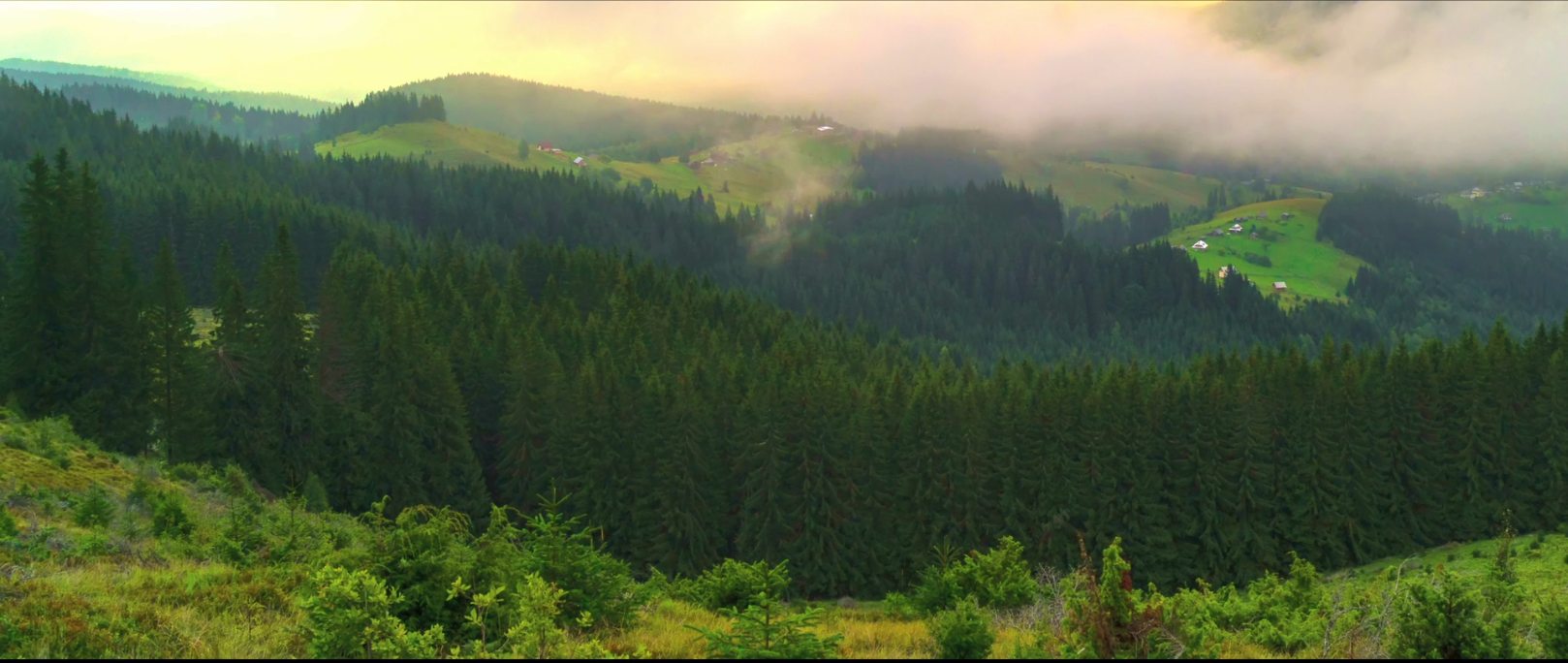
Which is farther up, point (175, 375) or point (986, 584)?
point (986, 584)

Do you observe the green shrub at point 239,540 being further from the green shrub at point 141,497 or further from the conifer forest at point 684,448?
the green shrub at point 141,497

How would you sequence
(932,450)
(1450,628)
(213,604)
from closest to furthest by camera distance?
1. (1450,628)
2. (213,604)
3. (932,450)

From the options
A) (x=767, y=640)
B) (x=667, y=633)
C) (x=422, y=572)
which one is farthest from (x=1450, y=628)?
(x=422, y=572)

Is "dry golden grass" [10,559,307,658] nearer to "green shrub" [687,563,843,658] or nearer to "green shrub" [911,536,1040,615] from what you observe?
"green shrub" [687,563,843,658]

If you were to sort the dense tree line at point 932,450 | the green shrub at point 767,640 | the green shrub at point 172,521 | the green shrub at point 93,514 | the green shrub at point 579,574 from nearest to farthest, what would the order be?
the green shrub at point 767,640 < the green shrub at point 579,574 < the green shrub at point 93,514 < the green shrub at point 172,521 < the dense tree line at point 932,450

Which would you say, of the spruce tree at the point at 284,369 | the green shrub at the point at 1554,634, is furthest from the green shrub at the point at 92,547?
the spruce tree at the point at 284,369

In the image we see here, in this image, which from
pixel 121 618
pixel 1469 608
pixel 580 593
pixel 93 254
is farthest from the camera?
pixel 93 254

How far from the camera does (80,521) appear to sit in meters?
21.9

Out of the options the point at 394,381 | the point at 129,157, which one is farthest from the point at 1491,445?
the point at 129,157

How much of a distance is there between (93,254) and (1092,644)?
58.7m

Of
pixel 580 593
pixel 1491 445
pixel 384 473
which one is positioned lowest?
pixel 384 473

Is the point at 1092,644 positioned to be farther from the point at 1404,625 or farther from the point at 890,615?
the point at 890,615

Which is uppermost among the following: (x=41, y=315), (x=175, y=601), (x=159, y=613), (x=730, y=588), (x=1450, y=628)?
(x=1450, y=628)

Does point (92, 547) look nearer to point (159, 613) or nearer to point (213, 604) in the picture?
point (213, 604)
